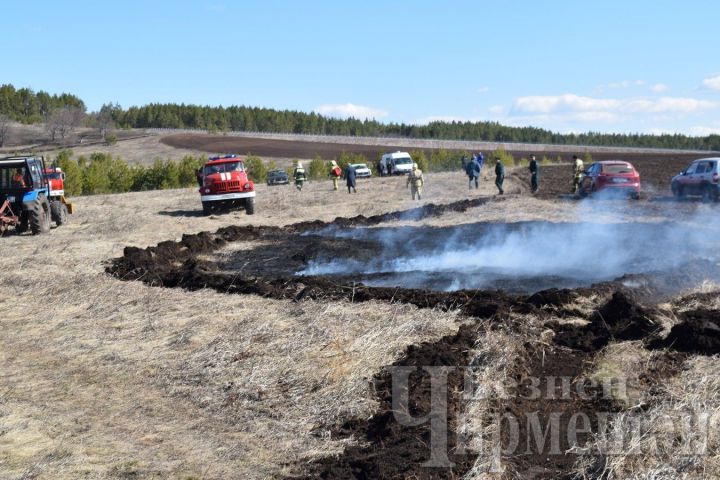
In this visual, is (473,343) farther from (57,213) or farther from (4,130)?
(4,130)

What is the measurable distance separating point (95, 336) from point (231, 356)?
2668 millimetres

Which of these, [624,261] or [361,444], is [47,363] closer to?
[361,444]

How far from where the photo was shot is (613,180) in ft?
89.2

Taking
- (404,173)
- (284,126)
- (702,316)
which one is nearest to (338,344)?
(702,316)

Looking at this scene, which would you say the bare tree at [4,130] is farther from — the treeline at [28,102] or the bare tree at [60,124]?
the treeline at [28,102]

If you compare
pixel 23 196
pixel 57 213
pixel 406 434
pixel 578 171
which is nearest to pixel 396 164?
pixel 578 171

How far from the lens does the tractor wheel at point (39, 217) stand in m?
21.8

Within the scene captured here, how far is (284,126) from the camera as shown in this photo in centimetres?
16288

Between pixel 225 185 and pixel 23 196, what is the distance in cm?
722

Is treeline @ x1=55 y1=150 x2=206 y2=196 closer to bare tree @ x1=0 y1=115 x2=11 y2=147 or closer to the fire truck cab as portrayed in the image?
the fire truck cab

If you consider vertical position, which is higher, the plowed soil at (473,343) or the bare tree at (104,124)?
the bare tree at (104,124)

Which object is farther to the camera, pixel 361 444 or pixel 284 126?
pixel 284 126

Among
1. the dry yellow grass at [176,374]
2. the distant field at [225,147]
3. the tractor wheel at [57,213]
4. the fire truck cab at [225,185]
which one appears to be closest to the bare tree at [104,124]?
the distant field at [225,147]

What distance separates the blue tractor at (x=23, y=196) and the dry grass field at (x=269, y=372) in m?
8.59
